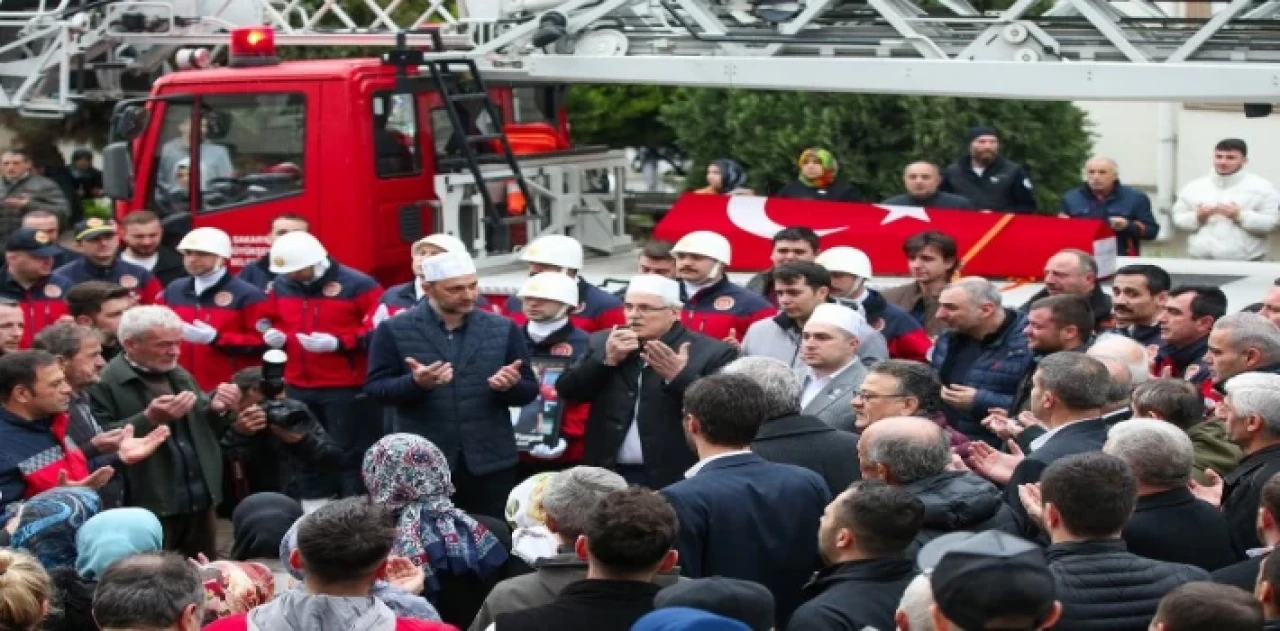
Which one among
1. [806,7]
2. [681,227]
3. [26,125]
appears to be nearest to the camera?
[806,7]

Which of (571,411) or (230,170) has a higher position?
(230,170)

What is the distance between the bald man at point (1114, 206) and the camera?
468 inches

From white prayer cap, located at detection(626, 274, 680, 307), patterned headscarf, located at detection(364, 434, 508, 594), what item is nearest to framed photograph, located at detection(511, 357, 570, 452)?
white prayer cap, located at detection(626, 274, 680, 307)

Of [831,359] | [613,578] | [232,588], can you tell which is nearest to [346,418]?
[831,359]

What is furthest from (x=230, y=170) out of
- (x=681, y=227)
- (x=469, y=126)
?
(x=681, y=227)

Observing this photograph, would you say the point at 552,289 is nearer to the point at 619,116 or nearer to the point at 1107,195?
the point at 1107,195

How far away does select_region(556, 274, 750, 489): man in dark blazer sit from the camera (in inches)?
332

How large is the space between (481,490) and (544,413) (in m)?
0.67

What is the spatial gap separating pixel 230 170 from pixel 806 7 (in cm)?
339

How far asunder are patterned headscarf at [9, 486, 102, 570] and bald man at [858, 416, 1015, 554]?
2.29 m

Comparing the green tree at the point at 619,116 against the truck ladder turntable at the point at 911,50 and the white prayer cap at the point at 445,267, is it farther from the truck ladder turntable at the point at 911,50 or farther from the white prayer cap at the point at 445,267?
the white prayer cap at the point at 445,267

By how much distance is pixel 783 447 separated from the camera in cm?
677

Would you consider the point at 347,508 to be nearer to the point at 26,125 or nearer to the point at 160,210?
the point at 160,210

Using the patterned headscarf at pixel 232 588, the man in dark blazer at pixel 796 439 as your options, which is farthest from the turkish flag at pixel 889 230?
the patterned headscarf at pixel 232 588
